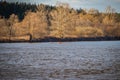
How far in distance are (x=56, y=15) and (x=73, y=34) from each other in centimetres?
352

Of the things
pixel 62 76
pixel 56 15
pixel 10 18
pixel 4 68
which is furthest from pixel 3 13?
pixel 62 76

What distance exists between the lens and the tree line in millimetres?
37031

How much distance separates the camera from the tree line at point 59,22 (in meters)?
37.0

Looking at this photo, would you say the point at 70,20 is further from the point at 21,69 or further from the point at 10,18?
the point at 21,69

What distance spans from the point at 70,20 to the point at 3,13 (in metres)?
7.41

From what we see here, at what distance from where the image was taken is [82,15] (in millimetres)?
40688

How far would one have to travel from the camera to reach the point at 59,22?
130ft

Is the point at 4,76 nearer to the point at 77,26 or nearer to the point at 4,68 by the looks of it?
the point at 4,68

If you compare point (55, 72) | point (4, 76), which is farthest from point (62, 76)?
point (4, 76)

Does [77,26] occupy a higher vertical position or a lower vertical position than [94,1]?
lower

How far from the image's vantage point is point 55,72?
557 inches

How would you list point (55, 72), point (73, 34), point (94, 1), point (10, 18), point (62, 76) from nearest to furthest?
point (62, 76), point (55, 72), point (94, 1), point (73, 34), point (10, 18)

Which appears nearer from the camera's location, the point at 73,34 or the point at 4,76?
the point at 4,76

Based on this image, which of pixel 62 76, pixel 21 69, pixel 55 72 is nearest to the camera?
pixel 62 76
